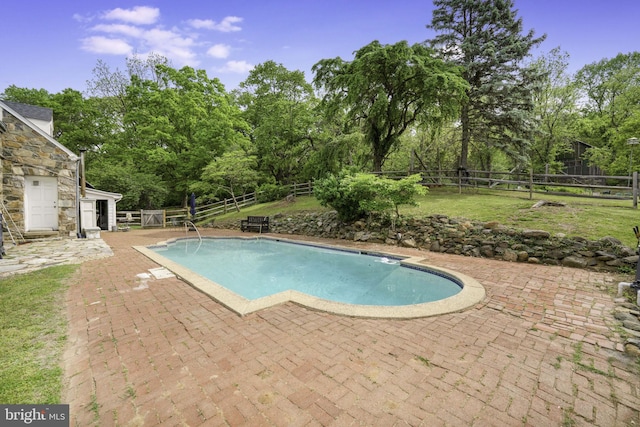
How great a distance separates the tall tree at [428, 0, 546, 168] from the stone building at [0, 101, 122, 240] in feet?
61.3

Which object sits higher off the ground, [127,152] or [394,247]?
[127,152]

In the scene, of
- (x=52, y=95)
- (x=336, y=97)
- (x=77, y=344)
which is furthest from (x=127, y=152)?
(x=77, y=344)

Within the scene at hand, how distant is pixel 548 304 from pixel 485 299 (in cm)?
84

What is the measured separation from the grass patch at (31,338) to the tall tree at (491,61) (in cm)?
1773

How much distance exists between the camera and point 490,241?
25.0 feet

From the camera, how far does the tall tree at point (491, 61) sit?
1445cm

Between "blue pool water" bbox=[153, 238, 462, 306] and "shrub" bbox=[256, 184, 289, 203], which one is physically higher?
"shrub" bbox=[256, 184, 289, 203]

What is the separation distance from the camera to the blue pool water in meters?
5.68

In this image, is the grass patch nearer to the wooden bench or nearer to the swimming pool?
the swimming pool

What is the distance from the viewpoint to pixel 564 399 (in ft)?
7.25

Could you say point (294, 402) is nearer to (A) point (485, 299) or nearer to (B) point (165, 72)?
(A) point (485, 299)

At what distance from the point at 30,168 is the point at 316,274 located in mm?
10464

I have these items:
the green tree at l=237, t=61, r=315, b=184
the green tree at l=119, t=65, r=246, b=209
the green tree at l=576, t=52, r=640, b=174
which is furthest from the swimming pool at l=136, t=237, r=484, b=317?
the green tree at l=576, t=52, r=640, b=174

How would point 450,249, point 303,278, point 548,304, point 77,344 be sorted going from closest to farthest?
1. point 77,344
2. point 548,304
3. point 303,278
4. point 450,249
